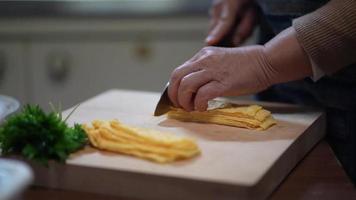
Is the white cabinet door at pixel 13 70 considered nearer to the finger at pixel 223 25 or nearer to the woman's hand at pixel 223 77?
the finger at pixel 223 25

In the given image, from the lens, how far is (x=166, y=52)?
1.83 metres

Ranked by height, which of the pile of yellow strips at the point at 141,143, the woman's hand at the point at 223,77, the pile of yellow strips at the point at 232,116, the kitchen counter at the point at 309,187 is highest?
the woman's hand at the point at 223,77

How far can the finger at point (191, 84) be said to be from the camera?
895mm

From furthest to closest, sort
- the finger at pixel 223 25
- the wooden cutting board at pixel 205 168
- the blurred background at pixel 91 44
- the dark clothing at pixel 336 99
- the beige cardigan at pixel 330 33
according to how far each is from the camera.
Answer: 1. the blurred background at pixel 91 44
2. the finger at pixel 223 25
3. the dark clothing at pixel 336 99
4. the beige cardigan at pixel 330 33
5. the wooden cutting board at pixel 205 168

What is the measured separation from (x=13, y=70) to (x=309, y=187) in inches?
53.2

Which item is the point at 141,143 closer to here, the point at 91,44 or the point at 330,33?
the point at 330,33

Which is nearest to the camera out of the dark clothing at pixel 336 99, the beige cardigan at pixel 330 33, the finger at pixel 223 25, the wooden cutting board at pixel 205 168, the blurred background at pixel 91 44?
the wooden cutting board at pixel 205 168

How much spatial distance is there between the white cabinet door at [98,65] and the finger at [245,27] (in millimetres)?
535

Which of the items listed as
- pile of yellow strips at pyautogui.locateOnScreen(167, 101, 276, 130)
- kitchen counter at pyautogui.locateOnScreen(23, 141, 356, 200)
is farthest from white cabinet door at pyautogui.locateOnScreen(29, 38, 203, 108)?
kitchen counter at pyautogui.locateOnScreen(23, 141, 356, 200)

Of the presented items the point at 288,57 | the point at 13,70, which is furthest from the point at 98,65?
the point at 288,57

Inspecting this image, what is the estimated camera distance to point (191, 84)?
35.2 inches

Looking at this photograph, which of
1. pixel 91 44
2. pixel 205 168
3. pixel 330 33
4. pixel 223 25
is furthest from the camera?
pixel 91 44

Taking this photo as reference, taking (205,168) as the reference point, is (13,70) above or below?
below

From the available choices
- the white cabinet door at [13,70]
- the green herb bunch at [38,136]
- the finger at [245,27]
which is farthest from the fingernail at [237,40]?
the white cabinet door at [13,70]
